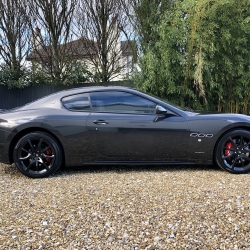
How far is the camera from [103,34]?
939cm

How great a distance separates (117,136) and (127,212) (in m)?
1.32

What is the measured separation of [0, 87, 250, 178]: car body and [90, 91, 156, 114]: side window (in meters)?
0.01

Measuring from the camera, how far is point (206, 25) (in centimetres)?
572

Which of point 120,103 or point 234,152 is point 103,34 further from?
point 234,152

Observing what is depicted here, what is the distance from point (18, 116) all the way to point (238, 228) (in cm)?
274

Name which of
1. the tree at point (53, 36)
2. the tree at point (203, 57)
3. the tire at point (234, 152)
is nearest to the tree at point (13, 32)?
the tree at point (53, 36)

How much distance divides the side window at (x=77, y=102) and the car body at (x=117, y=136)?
0.04 feet

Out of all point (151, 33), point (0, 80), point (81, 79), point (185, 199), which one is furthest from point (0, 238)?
point (0, 80)

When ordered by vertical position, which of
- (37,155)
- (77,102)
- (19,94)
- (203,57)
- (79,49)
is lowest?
(37,155)

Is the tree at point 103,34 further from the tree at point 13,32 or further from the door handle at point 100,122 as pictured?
the door handle at point 100,122

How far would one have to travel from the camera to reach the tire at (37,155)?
3.23 m

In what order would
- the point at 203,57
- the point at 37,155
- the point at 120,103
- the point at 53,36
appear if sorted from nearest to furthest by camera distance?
the point at 37,155 < the point at 120,103 < the point at 203,57 < the point at 53,36

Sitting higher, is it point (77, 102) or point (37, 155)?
point (77, 102)

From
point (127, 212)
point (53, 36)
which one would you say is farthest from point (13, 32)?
point (127, 212)
